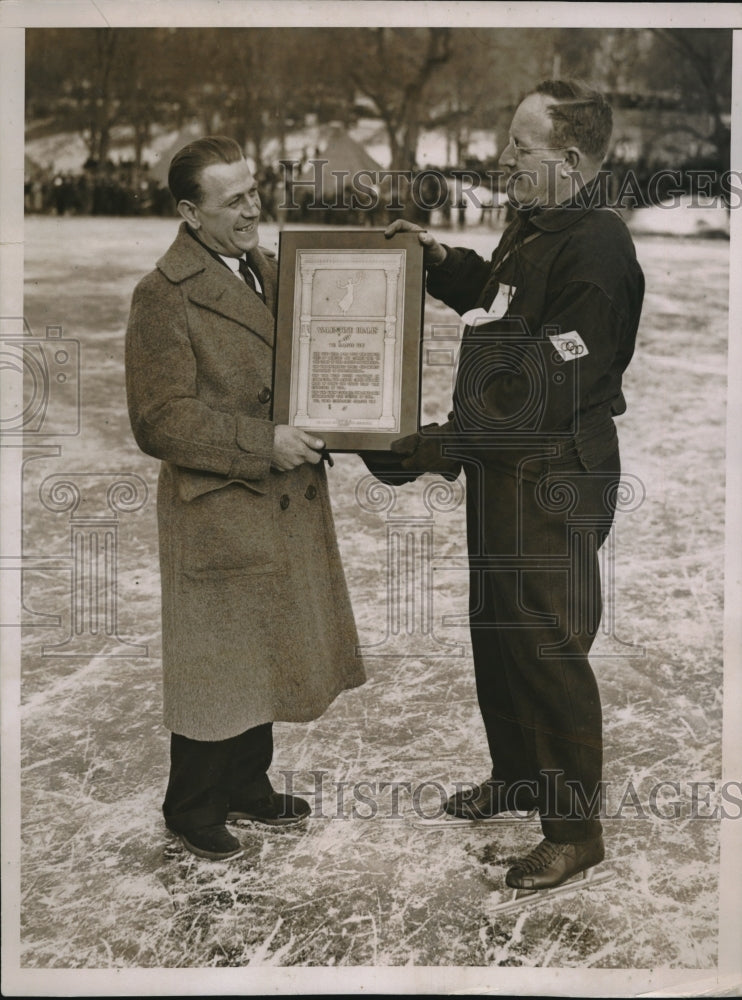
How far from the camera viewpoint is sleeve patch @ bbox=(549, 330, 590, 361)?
3.20 metres

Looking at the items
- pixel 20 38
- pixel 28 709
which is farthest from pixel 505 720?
pixel 20 38

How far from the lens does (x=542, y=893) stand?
134 inches

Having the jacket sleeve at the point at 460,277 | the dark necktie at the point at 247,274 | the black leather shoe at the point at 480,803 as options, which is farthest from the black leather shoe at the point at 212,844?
the jacket sleeve at the point at 460,277

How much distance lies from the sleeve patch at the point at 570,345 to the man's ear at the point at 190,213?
3.69 feet

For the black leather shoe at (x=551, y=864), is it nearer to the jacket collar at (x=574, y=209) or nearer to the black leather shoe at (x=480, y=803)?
the black leather shoe at (x=480, y=803)

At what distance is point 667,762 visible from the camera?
11.6 feet

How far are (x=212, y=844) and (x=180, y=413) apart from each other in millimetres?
1365

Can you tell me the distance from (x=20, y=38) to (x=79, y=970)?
301 cm

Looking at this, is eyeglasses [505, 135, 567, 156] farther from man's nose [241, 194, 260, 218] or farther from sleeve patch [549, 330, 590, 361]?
Answer: man's nose [241, 194, 260, 218]

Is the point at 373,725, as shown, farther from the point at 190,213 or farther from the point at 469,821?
the point at 190,213

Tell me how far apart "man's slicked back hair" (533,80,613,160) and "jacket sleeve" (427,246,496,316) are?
0.44 meters

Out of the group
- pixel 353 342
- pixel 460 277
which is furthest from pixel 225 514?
pixel 460 277

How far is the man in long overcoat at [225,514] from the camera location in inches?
126

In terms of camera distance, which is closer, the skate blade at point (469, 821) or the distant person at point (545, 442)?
the distant person at point (545, 442)
